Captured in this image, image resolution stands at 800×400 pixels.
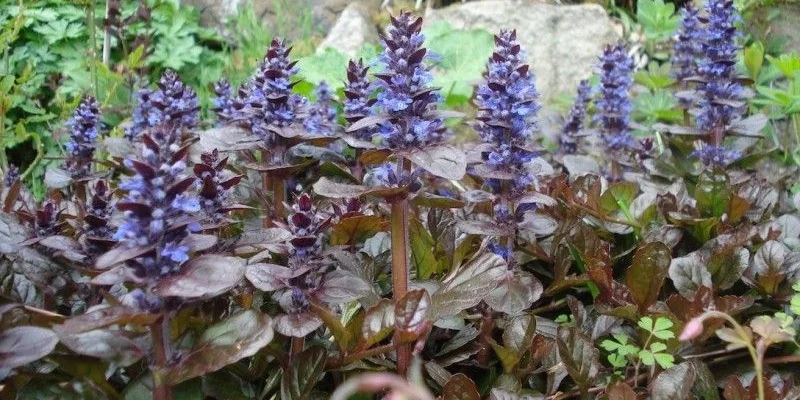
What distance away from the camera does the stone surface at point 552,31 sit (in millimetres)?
4434

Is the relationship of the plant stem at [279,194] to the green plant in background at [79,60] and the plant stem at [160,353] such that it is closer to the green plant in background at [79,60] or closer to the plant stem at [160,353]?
the plant stem at [160,353]

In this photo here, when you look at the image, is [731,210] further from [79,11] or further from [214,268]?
[79,11]

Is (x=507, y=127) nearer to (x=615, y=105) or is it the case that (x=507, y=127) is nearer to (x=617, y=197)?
(x=617, y=197)

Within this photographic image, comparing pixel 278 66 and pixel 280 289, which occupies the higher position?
pixel 278 66

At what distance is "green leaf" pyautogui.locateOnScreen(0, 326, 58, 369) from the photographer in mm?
1313

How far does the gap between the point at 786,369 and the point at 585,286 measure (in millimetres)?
538

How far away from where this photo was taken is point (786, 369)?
1.79 meters

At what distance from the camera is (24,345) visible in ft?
4.39

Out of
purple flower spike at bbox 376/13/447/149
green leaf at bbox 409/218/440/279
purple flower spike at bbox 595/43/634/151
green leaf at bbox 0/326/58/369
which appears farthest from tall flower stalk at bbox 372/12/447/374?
purple flower spike at bbox 595/43/634/151

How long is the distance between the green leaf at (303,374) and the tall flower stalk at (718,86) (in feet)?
5.36

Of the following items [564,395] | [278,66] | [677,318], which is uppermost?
[278,66]

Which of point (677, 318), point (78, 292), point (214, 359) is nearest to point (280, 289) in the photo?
point (214, 359)

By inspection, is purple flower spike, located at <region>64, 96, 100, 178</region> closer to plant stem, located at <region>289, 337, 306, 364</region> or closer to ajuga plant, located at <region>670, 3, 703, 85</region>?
plant stem, located at <region>289, 337, 306, 364</region>

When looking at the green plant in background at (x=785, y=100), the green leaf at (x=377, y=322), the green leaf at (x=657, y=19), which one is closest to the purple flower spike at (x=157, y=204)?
the green leaf at (x=377, y=322)
